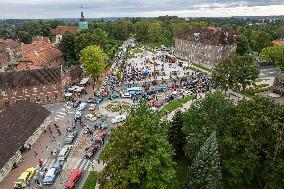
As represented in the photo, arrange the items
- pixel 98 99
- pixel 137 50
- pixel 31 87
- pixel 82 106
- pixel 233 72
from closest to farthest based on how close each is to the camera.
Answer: pixel 82 106 < pixel 233 72 < pixel 31 87 < pixel 98 99 < pixel 137 50

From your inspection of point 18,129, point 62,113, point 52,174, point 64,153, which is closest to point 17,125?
point 18,129

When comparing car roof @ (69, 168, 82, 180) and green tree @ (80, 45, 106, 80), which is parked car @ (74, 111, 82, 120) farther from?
green tree @ (80, 45, 106, 80)

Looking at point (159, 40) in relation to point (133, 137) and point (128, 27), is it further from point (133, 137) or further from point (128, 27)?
point (133, 137)

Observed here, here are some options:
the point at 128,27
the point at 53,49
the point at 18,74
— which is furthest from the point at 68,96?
the point at 128,27

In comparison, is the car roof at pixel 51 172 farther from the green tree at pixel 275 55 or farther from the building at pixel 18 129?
the green tree at pixel 275 55

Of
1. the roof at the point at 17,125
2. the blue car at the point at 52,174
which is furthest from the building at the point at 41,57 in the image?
the blue car at the point at 52,174

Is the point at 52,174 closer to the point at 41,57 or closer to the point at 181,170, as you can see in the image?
the point at 181,170
